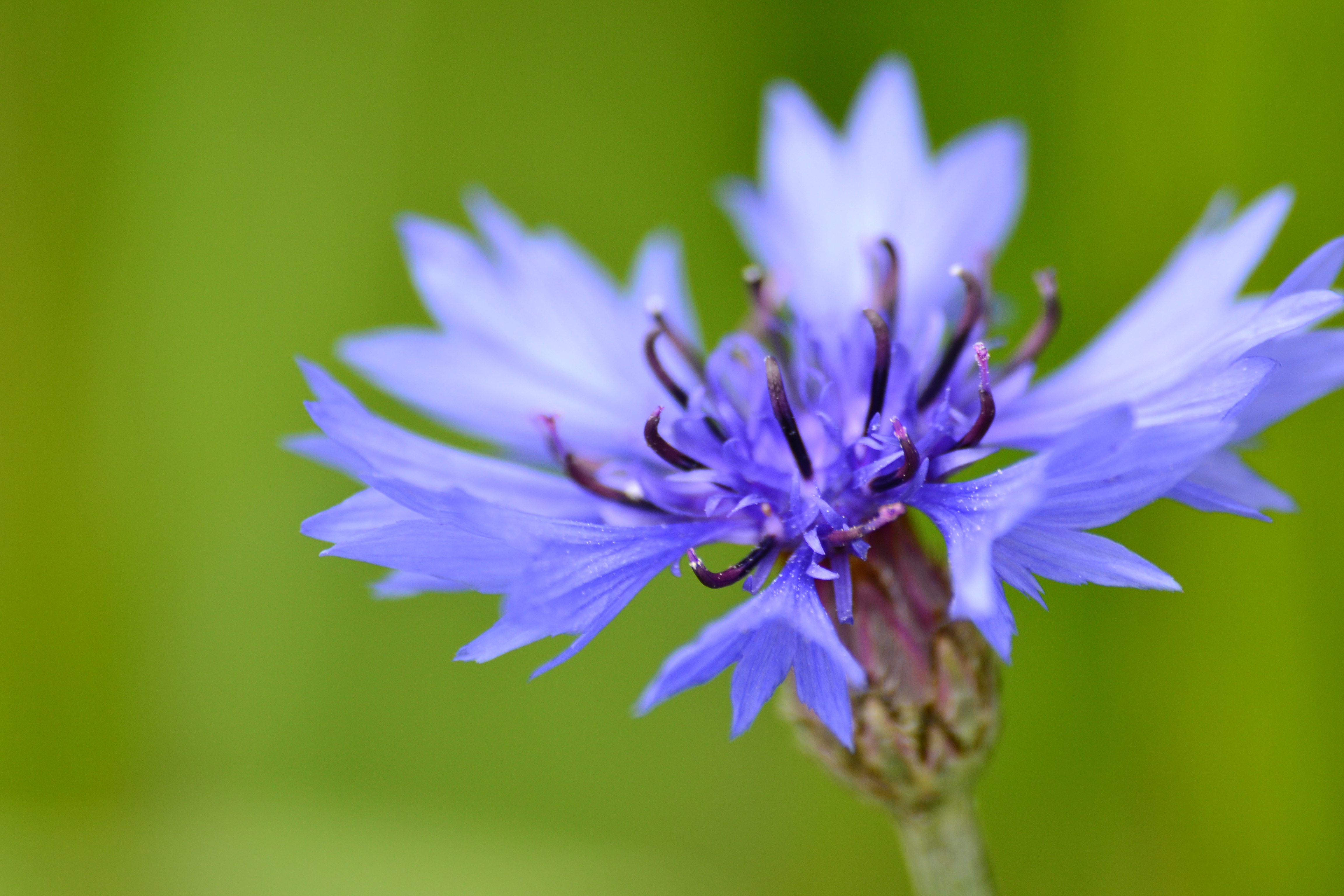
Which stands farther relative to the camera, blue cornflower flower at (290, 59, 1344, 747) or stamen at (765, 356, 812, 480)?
stamen at (765, 356, 812, 480)

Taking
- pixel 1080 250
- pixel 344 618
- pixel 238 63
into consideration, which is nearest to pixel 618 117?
pixel 238 63

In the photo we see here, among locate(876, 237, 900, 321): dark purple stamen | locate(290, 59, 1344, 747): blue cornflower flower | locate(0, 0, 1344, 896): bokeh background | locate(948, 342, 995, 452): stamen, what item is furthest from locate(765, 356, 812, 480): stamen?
locate(0, 0, 1344, 896): bokeh background

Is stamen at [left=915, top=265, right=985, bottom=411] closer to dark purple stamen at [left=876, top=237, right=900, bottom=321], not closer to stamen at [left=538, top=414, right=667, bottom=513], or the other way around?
dark purple stamen at [left=876, top=237, right=900, bottom=321]

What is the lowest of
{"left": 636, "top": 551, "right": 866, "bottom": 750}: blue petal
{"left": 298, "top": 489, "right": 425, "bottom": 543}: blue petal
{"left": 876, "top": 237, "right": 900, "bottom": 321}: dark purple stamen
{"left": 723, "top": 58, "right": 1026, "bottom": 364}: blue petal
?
{"left": 636, "top": 551, "right": 866, "bottom": 750}: blue petal

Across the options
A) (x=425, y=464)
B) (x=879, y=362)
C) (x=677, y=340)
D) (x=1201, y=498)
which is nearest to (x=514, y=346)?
(x=677, y=340)

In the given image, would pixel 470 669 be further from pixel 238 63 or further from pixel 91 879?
pixel 238 63

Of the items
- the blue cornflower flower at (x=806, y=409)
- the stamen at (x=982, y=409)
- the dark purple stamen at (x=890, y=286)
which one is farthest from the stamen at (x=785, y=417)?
the dark purple stamen at (x=890, y=286)
